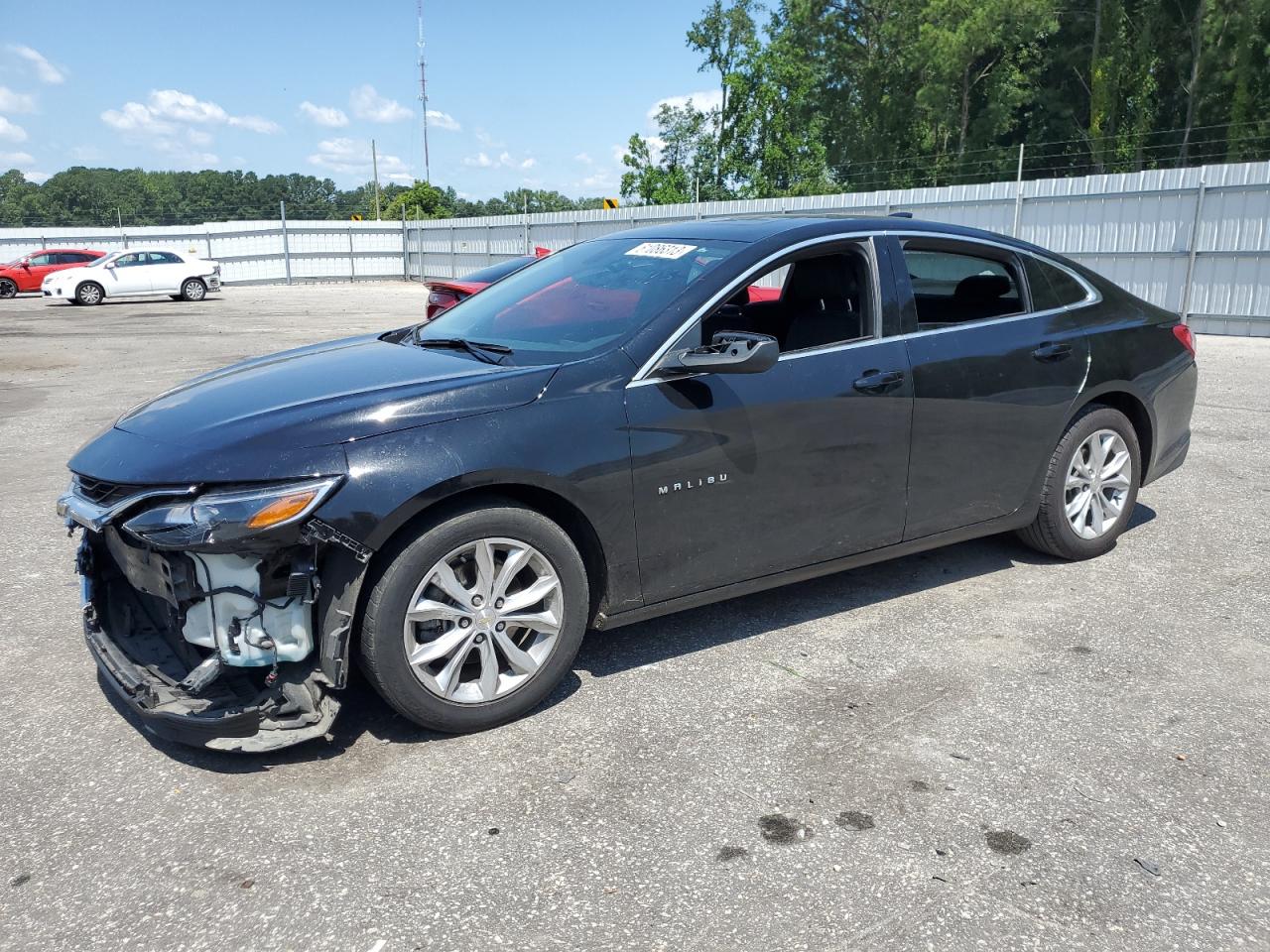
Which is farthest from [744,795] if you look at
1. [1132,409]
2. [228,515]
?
[1132,409]

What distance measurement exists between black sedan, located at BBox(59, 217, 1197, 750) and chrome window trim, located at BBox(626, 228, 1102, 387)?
0.04 feet

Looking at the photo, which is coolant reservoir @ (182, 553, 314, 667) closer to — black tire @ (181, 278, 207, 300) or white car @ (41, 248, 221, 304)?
white car @ (41, 248, 221, 304)

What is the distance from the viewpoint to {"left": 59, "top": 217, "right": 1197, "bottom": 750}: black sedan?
9.87ft

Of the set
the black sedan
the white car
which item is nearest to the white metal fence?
the black sedan

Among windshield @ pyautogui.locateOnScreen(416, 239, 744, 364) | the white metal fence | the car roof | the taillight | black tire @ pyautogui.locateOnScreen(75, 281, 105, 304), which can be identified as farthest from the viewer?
black tire @ pyautogui.locateOnScreen(75, 281, 105, 304)

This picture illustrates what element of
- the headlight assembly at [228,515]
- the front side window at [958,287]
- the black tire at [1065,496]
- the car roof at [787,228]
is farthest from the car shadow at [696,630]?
the car roof at [787,228]

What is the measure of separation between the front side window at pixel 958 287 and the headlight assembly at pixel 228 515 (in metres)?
2.64

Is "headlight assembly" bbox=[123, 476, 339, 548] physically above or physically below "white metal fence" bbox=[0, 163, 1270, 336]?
below

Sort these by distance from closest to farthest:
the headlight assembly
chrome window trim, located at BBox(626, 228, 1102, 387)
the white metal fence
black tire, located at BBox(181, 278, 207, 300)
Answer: the headlight assembly → chrome window trim, located at BBox(626, 228, 1102, 387) → the white metal fence → black tire, located at BBox(181, 278, 207, 300)

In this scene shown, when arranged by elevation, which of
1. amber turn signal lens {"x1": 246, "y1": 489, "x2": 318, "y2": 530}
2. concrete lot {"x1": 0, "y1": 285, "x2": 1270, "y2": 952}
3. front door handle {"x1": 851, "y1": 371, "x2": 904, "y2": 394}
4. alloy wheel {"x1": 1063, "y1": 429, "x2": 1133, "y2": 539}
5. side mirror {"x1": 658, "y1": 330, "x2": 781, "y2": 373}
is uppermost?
side mirror {"x1": 658, "y1": 330, "x2": 781, "y2": 373}

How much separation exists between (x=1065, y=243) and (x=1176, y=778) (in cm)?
1776

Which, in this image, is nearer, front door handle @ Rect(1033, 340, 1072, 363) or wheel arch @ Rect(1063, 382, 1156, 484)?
front door handle @ Rect(1033, 340, 1072, 363)

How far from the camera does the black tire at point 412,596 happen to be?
3082 millimetres

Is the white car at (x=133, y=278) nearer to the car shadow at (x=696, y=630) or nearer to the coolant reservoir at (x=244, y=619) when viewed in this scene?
the car shadow at (x=696, y=630)
